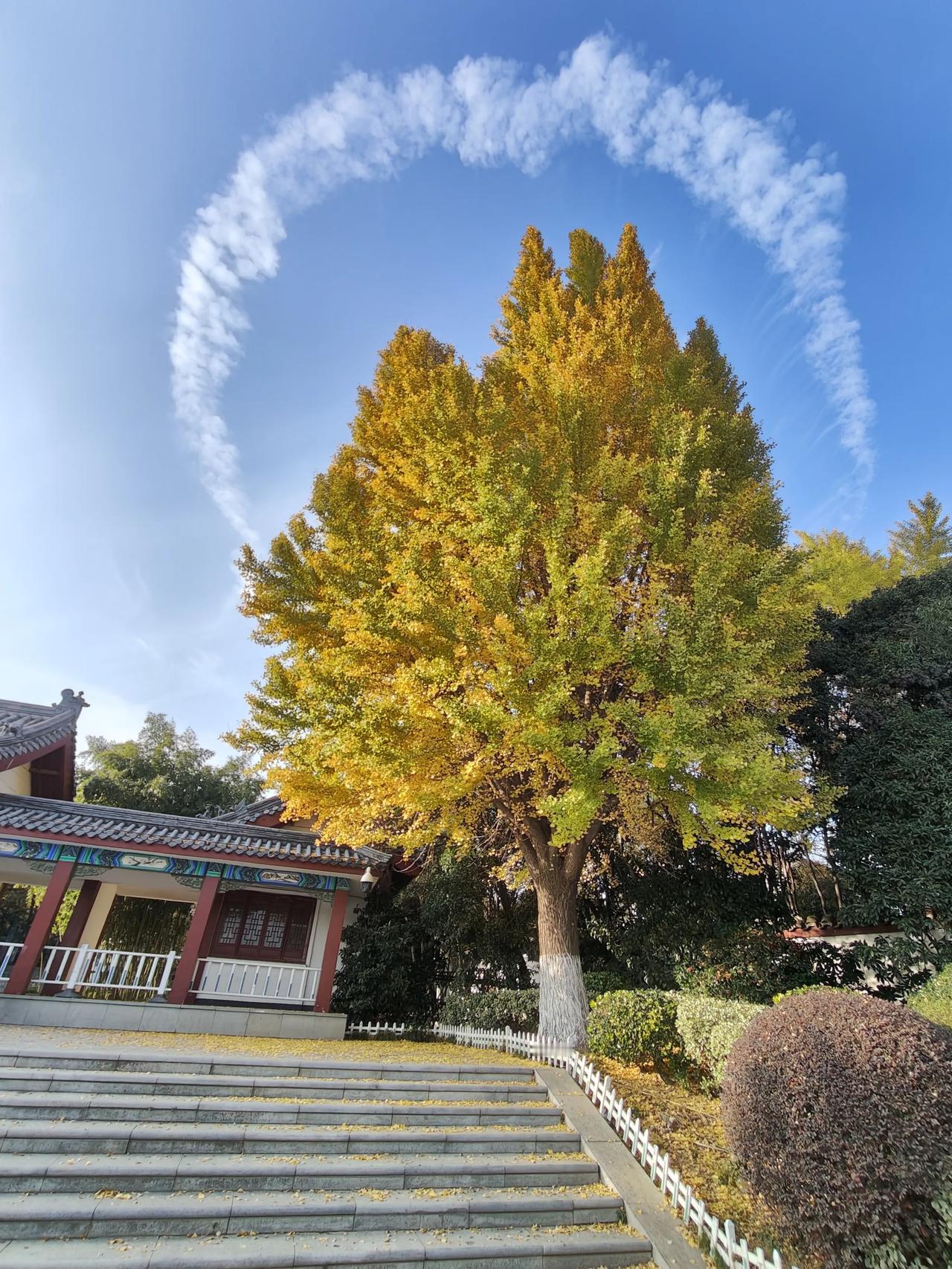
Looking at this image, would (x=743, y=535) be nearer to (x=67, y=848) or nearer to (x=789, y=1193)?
(x=789, y=1193)

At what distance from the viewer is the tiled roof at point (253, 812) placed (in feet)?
49.4

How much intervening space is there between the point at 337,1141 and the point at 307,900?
32.6ft

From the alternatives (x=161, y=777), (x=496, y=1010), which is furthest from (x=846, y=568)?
(x=161, y=777)

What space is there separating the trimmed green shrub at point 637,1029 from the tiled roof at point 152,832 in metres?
5.68

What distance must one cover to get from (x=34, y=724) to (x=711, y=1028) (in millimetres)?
16713

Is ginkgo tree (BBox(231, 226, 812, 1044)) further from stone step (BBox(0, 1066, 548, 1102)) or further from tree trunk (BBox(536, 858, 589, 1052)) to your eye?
stone step (BBox(0, 1066, 548, 1102))

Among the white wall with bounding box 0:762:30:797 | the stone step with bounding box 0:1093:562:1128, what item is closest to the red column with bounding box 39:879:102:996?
the white wall with bounding box 0:762:30:797

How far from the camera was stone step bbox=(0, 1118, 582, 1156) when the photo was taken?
460cm

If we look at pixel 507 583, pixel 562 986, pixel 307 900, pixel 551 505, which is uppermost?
pixel 551 505

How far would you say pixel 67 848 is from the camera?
11.2 meters

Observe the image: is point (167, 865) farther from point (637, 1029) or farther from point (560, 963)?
point (637, 1029)

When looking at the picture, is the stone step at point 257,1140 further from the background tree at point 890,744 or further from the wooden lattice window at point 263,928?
the wooden lattice window at point 263,928

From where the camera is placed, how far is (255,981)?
37.7ft

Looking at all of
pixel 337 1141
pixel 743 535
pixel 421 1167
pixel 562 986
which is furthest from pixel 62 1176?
pixel 743 535
